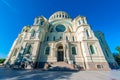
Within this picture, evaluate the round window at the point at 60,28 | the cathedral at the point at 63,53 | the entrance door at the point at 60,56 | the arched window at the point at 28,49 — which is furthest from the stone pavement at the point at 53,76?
the round window at the point at 60,28

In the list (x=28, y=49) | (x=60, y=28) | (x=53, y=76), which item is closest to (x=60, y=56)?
(x=28, y=49)

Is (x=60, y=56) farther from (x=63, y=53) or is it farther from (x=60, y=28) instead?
(x=60, y=28)

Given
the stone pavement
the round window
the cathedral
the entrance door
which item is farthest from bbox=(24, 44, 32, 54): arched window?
the round window

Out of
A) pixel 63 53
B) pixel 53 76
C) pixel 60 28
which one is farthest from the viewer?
pixel 60 28

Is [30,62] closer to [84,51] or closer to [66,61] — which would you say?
[66,61]

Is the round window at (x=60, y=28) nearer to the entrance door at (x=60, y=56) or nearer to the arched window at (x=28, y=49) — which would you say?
the entrance door at (x=60, y=56)

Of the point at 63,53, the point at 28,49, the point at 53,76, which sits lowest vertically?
the point at 53,76

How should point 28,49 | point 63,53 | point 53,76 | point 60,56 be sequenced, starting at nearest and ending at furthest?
point 53,76
point 28,49
point 63,53
point 60,56

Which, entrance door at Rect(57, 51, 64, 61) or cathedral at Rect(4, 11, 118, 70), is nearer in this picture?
cathedral at Rect(4, 11, 118, 70)

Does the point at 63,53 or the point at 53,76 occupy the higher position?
the point at 63,53

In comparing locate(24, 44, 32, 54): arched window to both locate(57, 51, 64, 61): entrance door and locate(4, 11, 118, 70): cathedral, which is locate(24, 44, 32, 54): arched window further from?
locate(57, 51, 64, 61): entrance door

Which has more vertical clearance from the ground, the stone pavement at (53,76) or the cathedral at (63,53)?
the cathedral at (63,53)

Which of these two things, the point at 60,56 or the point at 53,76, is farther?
the point at 60,56

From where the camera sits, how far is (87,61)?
17203mm
